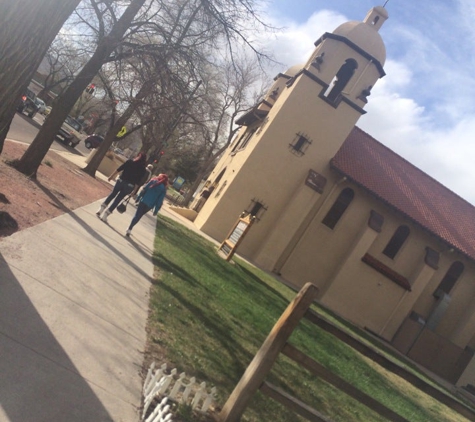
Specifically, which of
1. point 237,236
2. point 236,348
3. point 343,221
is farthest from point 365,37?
point 236,348

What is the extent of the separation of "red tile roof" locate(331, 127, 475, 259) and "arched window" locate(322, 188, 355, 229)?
42.6 inches

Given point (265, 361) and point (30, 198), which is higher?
point (265, 361)

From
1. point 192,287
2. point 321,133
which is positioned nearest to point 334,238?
point 321,133

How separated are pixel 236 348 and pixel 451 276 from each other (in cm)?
2360

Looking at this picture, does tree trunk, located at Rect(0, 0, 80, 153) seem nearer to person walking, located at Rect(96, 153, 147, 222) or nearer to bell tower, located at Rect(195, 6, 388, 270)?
person walking, located at Rect(96, 153, 147, 222)

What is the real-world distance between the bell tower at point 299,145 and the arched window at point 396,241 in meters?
Result: 4.67

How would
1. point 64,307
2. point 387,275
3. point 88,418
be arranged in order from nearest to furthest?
point 88,418, point 64,307, point 387,275

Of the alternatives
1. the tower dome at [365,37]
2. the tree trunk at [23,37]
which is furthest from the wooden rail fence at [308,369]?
the tower dome at [365,37]

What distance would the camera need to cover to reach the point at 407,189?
28156 millimetres

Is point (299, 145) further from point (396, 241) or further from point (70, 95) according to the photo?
point (70, 95)

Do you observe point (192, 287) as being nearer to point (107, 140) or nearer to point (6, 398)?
point (6, 398)

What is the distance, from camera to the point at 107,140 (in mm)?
22891

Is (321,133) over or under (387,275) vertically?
over

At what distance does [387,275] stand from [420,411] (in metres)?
15.3
